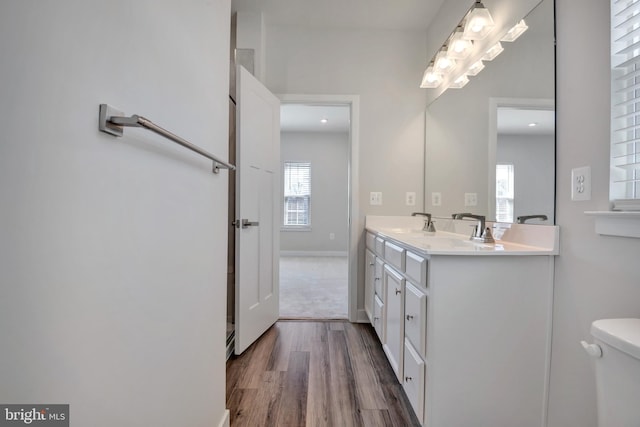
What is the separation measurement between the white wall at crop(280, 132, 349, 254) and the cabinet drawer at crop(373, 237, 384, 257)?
393 cm

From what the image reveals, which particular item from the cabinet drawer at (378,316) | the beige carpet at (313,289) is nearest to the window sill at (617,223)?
the cabinet drawer at (378,316)

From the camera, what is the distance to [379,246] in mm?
2035

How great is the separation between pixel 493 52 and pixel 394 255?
50.6 inches

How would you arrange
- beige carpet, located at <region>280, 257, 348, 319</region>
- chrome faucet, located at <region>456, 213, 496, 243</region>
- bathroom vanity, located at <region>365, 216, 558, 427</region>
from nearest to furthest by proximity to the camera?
bathroom vanity, located at <region>365, 216, 558, 427</region>
chrome faucet, located at <region>456, 213, 496, 243</region>
beige carpet, located at <region>280, 257, 348, 319</region>

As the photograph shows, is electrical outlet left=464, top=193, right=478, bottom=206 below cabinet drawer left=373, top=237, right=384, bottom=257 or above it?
above

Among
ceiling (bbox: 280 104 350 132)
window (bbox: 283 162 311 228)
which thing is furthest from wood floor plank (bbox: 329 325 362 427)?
window (bbox: 283 162 311 228)

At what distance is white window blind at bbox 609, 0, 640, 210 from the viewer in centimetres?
92

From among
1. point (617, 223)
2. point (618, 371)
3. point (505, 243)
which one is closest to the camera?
point (618, 371)

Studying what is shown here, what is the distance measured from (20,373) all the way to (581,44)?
5.82 feet

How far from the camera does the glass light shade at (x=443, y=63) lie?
2072 millimetres

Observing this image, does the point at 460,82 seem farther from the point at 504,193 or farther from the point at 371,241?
the point at 371,241

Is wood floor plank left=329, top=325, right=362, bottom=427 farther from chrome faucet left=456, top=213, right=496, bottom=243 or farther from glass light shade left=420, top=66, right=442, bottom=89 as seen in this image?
glass light shade left=420, top=66, right=442, bottom=89

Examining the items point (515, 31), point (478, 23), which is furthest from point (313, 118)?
point (515, 31)

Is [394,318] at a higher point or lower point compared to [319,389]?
higher
